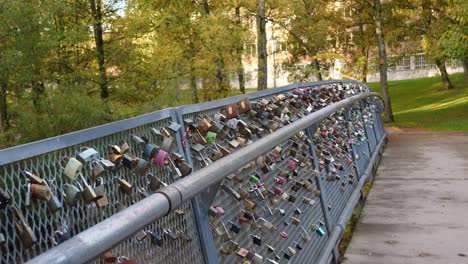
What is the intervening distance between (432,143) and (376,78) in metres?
57.5

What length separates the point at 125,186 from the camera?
1850 mm

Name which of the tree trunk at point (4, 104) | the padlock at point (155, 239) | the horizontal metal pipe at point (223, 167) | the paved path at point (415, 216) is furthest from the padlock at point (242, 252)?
the tree trunk at point (4, 104)

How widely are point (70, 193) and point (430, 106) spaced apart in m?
36.8

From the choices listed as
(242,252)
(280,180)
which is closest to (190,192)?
(242,252)

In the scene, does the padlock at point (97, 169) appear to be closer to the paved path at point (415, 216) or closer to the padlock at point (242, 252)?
the padlock at point (242, 252)

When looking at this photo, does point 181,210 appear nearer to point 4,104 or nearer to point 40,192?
→ point 40,192

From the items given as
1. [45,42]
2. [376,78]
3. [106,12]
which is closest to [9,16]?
[45,42]

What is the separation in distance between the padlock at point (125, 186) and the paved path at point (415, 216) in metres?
2.75

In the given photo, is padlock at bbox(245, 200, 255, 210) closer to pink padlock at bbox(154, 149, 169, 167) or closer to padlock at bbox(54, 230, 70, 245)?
pink padlock at bbox(154, 149, 169, 167)

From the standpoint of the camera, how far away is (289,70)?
1483 inches

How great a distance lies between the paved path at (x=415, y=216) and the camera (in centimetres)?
428

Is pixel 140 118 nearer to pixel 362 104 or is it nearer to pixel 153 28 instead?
pixel 362 104

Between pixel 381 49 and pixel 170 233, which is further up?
pixel 381 49

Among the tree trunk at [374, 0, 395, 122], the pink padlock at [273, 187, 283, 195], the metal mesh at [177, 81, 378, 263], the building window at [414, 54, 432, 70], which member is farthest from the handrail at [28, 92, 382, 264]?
the building window at [414, 54, 432, 70]
